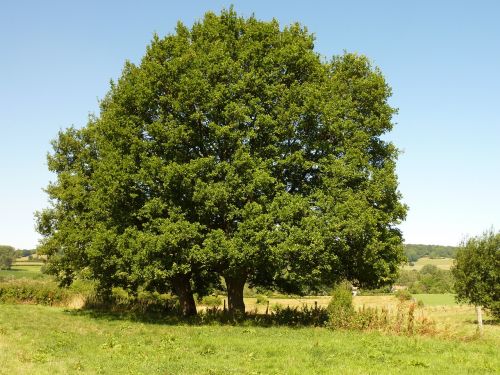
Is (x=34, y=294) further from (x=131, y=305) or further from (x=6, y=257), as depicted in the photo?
(x=6, y=257)

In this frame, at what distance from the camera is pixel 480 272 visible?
44.5 m

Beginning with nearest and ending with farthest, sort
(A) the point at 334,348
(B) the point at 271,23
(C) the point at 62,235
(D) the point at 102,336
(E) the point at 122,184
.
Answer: (A) the point at 334,348 < (D) the point at 102,336 < (E) the point at 122,184 < (B) the point at 271,23 < (C) the point at 62,235

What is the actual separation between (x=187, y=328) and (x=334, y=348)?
9823 mm

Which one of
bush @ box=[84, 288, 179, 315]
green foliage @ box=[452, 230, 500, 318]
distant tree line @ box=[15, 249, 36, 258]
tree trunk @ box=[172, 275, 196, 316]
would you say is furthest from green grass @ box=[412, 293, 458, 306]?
distant tree line @ box=[15, 249, 36, 258]

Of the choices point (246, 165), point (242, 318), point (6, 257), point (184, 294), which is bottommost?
point (242, 318)

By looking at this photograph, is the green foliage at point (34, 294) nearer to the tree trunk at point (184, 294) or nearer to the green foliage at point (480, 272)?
the tree trunk at point (184, 294)

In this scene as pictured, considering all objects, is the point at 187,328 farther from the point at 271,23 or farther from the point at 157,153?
the point at 271,23

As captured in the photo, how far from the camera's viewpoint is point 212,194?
82.0 feet

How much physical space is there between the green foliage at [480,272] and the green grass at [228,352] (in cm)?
2547

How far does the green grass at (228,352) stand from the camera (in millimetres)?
14788

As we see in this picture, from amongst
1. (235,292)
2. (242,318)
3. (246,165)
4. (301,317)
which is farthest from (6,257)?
(246,165)

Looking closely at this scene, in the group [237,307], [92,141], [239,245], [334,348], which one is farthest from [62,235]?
[334,348]

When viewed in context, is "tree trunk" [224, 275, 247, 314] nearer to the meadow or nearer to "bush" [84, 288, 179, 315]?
the meadow

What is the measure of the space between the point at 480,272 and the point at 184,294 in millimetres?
29884
